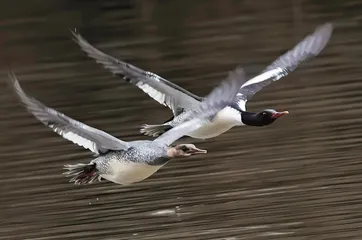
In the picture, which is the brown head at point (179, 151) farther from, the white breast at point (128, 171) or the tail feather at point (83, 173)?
the tail feather at point (83, 173)

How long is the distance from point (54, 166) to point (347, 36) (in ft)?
35.2

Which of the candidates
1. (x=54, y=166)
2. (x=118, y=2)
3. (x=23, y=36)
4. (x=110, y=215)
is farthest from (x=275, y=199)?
(x=118, y=2)

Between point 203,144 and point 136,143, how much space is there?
15.7ft

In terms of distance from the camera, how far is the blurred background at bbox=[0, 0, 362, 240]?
470 inches

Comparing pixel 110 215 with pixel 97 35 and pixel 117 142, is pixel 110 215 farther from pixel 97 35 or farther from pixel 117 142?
pixel 97 35

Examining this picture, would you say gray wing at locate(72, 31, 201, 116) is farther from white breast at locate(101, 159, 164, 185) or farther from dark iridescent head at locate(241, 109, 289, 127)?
white breast at locate(101, 159, 164, 185)

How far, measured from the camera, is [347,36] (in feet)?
79.0

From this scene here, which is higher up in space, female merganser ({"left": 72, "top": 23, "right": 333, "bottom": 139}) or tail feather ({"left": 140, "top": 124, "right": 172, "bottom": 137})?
female merganser ({"left": 72, "top": 23, "right": 333, "bottom": 139})

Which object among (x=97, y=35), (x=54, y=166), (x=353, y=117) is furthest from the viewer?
(x=97, y=35)

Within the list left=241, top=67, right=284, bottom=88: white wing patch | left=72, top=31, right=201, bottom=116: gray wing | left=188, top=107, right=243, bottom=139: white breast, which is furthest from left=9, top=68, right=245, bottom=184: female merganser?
left=241, top=67, right=284, bottom=88: white wing patch

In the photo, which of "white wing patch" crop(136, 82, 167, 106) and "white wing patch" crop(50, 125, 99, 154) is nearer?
"white wing patch" crop(50, 125, 99, 154)

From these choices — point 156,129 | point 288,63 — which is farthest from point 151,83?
point 288,63

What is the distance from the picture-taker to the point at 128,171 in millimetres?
11141

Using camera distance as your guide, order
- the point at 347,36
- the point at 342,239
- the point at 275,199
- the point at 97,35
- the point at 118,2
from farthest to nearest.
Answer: the point at 118,2, the point at 97,35, the point at 347,36, the point at 275,199, the point at 342,239
